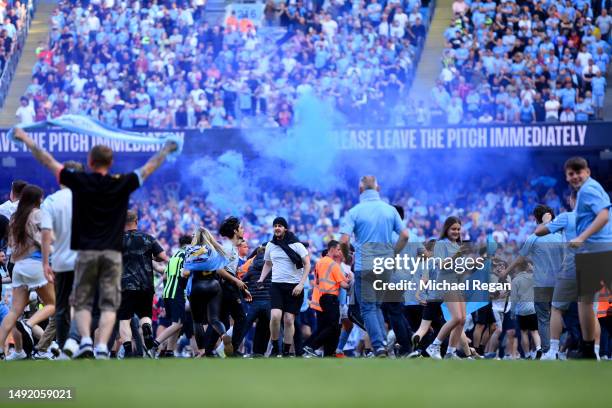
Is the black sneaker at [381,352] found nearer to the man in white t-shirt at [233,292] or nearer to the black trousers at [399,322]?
the black trousers at [399,322]

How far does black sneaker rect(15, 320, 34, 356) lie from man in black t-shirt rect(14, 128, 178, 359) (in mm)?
4294

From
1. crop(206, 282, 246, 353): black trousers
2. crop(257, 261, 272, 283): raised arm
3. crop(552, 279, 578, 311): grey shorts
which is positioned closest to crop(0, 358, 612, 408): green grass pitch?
crop(552, 279, 578, 311): grey shorts

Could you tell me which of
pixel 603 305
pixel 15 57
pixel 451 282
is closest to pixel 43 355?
pixel 451 282

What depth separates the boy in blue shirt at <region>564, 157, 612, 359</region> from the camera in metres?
10.6

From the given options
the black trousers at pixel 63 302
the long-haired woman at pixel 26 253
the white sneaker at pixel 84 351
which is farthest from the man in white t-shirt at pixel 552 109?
the white sneaker at pixel 84 351

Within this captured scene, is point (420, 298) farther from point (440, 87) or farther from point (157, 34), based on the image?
point (157, 34)

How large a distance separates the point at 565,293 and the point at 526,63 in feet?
54.7

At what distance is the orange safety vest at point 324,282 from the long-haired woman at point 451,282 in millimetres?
1833

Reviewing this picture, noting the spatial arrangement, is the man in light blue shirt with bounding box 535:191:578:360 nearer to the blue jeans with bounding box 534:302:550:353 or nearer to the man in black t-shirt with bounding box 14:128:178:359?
the blue jeans with bounding box 534:302:550:353

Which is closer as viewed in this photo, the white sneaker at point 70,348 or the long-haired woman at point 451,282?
the white sneaker at point 70,348

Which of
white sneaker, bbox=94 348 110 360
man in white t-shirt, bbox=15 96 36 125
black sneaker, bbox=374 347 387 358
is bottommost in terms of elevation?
black sneaker, bbox=374 347 387 358

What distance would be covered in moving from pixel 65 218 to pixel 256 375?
2.81 metres

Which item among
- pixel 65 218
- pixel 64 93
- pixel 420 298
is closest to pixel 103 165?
pixel 65 218

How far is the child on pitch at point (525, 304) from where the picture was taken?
48.1 ft
